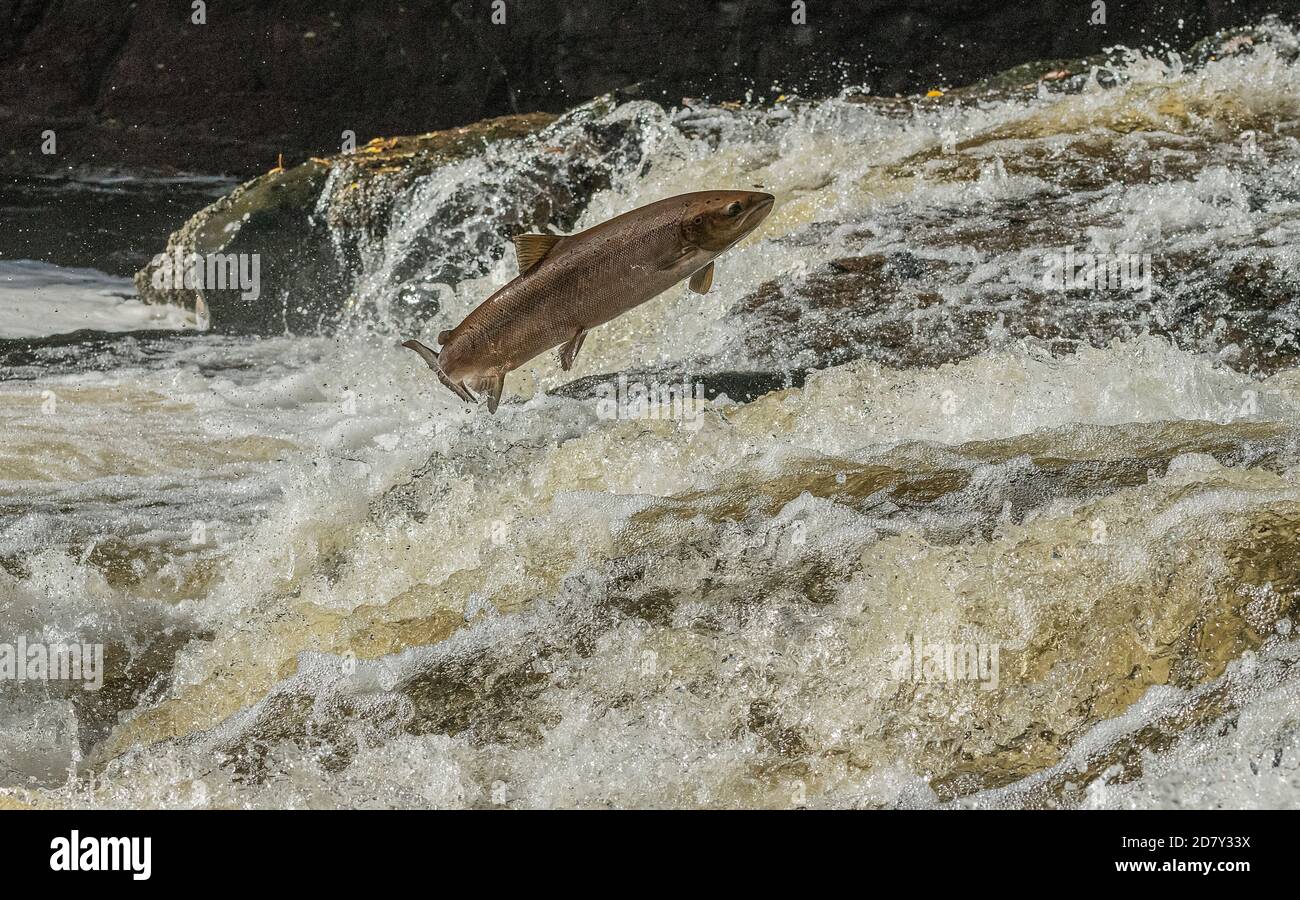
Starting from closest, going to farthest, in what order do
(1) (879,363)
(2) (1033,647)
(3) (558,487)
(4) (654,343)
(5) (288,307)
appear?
(2) (1033,647) → (3) (558,487) → (1) (879,363) → (4) (654,343) → (5) (288,307)

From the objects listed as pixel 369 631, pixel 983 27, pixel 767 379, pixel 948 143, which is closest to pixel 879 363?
pixel 767 379

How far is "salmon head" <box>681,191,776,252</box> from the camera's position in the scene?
6.19ft

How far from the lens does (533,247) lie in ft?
6.47

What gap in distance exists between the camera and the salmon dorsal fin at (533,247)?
1955mm

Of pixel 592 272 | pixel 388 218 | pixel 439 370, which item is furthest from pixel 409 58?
pixel 592 272

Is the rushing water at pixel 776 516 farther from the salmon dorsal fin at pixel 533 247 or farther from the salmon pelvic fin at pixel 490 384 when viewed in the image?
the salmon dorsal fin at pixel 533 247

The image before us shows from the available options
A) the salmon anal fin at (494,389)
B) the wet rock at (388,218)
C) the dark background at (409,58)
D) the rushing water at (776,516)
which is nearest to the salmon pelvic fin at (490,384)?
the salmon anal fin at (494,389)

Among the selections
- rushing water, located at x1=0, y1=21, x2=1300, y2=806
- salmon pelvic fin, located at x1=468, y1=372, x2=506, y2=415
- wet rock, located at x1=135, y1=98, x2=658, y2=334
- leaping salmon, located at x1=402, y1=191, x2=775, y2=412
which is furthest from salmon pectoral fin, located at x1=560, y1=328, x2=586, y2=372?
wet rock, located at x1=135, y1=98, x2=658, y2=334

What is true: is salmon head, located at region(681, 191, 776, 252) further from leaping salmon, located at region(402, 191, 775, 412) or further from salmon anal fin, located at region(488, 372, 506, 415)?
salmon anal fin, located at region(488, 372, 506, 415)

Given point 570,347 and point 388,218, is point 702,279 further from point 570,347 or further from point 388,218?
point 388,218

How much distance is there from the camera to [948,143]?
3848mm

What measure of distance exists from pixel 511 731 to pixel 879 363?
162 centimetres

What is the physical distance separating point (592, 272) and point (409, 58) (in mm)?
5625

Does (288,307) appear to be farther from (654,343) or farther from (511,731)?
(511,731)
